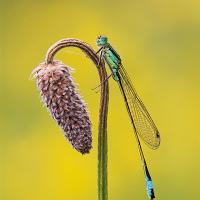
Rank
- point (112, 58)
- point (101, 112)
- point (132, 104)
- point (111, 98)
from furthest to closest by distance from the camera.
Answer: point (111, 98)
point (132, 104)
point (112, 58)
point (101, 112)

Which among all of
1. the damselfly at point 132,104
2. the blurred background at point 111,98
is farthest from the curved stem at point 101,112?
the blurred background at point 111,98

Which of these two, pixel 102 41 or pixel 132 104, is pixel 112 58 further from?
pixel 132 104

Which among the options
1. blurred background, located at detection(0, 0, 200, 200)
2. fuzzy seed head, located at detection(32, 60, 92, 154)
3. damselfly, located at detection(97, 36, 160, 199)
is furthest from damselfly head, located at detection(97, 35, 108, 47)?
blurred background, located at detection(0, 0, 200, 200)

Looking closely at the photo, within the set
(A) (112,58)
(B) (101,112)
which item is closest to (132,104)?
(A) (112,58)

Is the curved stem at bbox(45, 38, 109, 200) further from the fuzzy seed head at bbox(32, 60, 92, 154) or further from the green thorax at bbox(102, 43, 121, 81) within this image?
the green thorax at bbox(102, 43, 121, 81)

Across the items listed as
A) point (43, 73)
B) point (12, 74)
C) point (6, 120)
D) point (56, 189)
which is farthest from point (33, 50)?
point (43, 73)

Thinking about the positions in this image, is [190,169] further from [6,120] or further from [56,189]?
[6,120]
